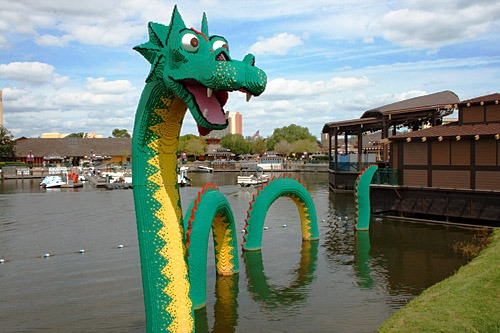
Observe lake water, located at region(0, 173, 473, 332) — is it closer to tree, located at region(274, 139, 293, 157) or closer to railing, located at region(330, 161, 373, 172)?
railing, located at region(330, 161, 373, 172)

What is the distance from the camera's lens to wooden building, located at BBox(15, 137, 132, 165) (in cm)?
8694

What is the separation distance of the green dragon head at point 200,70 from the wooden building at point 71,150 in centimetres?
8364

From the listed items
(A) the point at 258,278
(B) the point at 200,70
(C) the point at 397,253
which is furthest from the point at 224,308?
(C) the point at 397,253

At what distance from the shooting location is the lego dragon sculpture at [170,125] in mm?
5270

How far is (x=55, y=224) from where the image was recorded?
24.1m

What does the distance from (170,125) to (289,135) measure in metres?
126

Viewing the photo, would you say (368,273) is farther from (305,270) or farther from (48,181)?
(48,181)

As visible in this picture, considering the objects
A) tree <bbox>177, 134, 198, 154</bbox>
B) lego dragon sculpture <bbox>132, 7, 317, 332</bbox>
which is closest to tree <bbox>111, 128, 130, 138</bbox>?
tree <bbox>177, 134, 198, 154</bbox>

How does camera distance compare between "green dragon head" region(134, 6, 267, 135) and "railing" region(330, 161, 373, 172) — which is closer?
"green dragon head" region(134, 6, 267, 135)

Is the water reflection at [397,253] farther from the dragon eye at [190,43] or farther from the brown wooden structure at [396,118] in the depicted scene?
the dragon eye at [190,43]

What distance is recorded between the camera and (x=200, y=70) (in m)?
5.29

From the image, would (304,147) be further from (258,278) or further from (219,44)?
(219,44)

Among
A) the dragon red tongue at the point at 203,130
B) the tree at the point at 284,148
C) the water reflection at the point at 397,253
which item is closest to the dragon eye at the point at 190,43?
the dragon red tongue at the point at 203,130

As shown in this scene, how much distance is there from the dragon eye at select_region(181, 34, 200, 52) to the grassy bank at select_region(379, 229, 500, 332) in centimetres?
652
